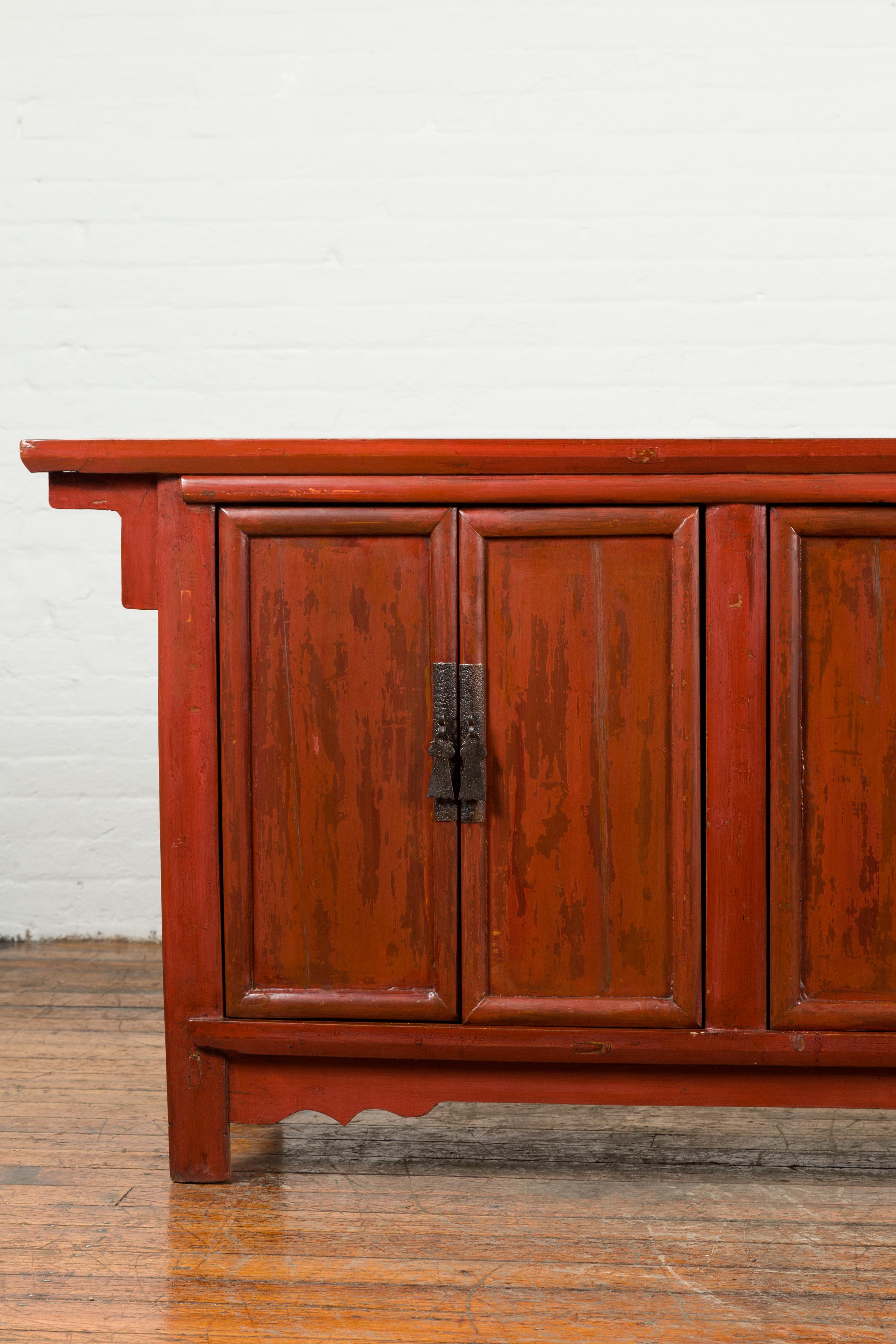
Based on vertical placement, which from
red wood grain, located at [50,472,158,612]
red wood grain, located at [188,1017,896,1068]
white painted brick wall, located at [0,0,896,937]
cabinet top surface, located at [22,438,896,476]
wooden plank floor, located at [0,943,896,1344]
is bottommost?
wooden plank floor, located at [0,943,896,1344]

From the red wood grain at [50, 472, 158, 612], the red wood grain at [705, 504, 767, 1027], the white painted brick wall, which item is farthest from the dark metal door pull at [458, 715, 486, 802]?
the white painted brick wall

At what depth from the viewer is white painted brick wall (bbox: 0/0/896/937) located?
277cm

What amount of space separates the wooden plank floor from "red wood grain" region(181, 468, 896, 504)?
39.6 inches

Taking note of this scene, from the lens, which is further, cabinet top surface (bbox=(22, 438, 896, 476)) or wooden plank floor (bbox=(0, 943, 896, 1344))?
cabinet top surface (bbox=(22, 438, 896, 476))

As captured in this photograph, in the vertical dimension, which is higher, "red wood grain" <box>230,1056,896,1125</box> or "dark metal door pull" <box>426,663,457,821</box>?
"dark metal door pull" <box>426,663,457,821</box>

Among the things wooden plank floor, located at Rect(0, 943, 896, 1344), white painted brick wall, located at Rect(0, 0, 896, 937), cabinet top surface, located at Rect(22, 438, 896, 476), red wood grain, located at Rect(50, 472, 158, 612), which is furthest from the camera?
white painted brick wall, located at Rect(0, 0, 896, 937)

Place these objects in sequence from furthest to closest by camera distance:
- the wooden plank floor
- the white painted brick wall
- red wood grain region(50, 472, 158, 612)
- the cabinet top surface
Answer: the white painted brick wall, red wood grain region(50, 472, 158, 612), the cabinet top surface, the wooden plank floor

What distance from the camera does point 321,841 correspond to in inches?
62.4

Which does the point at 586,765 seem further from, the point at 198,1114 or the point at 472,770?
the point at 198,1114

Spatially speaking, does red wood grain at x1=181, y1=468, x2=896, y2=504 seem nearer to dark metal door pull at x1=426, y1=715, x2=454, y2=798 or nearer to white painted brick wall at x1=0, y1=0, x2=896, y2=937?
Answer: dark metal door pull at x1=426, y1=715, x2=454, y2=798
